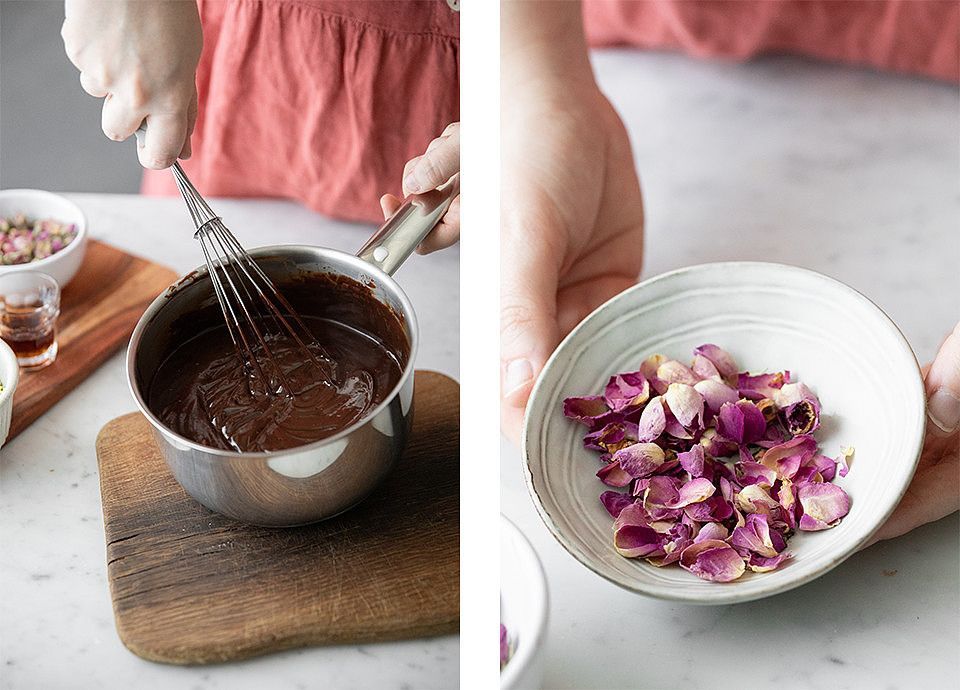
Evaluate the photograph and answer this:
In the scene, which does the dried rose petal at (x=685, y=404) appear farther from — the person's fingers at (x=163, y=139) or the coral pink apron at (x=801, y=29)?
the coral pink apron at (x=801, y=29)

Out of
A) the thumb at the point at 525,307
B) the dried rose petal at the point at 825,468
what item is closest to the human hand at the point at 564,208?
the thumb at the point at 525,307

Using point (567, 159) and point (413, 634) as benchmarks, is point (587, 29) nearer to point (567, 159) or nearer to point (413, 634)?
point (567, 159)

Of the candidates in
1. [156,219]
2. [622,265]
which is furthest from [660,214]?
[156,219]

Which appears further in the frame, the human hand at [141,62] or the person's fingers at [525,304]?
the person's fingers at [525,304]

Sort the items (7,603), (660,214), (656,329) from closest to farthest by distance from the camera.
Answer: (7,603), (656,329), (660,214)

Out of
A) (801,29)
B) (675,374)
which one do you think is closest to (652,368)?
(675,374)

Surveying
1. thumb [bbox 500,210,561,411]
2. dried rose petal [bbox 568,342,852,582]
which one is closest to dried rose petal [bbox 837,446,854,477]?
dried rose petal [bbox 568,342,852,582]
